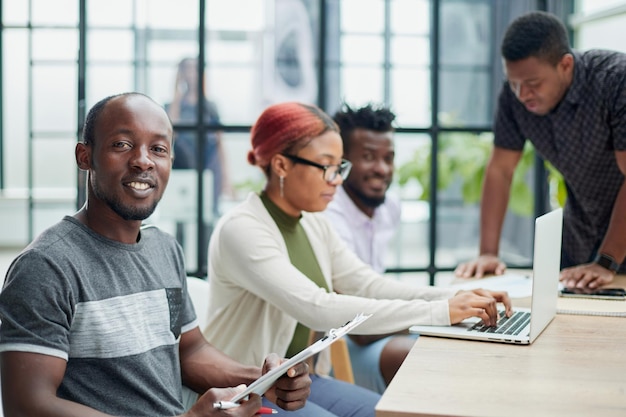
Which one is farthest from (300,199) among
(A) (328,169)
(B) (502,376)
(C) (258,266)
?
(B) (502,376)

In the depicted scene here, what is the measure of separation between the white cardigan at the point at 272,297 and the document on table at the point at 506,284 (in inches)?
8.0

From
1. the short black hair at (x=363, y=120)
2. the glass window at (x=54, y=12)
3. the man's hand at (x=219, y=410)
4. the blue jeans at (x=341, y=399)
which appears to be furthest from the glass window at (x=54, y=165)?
the man's hand at (x=219, y=410)

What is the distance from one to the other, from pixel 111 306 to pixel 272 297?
0.55m

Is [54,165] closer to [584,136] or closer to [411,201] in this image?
[411,201]

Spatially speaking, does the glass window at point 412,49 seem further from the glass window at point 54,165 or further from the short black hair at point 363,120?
the glass window at point 54,165

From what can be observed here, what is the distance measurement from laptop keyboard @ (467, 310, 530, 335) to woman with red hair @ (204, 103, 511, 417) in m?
0.02

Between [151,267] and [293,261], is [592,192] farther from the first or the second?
[151,267]

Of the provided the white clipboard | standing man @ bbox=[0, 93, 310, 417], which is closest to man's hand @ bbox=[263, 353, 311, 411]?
standing man @ bbox=[0, 93, 310, 417]

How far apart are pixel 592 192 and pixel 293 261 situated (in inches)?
41.2

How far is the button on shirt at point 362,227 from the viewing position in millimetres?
2801

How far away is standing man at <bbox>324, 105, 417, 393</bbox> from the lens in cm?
276

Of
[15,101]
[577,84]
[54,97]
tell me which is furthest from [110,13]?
[15,101]

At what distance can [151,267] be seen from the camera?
1663mm

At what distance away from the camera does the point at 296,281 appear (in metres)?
1.99
